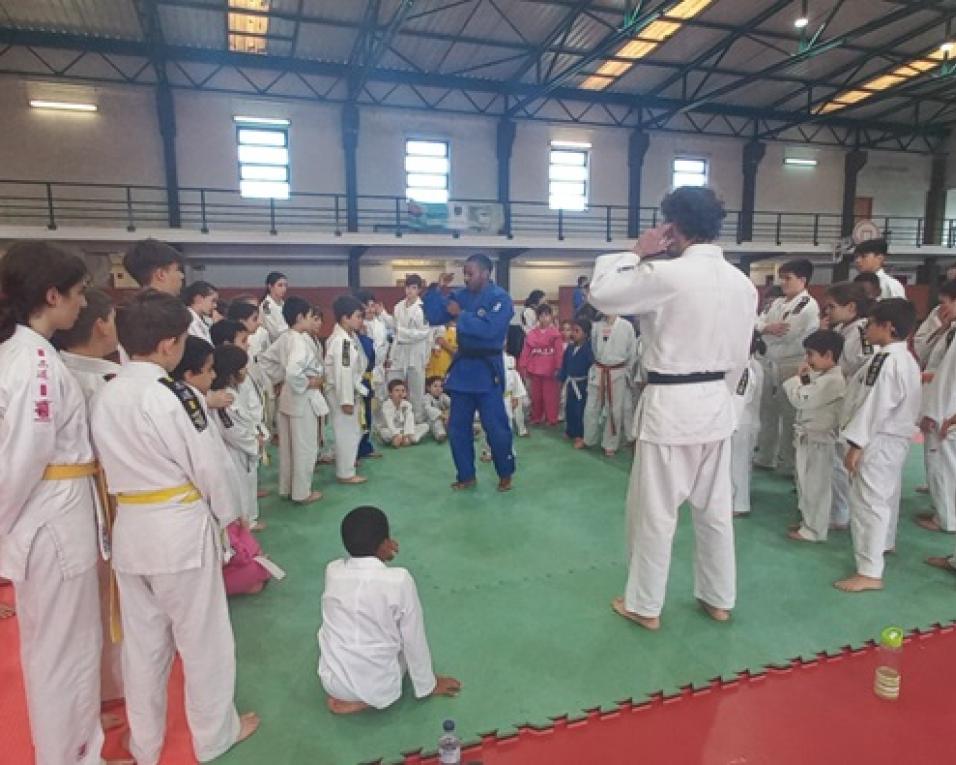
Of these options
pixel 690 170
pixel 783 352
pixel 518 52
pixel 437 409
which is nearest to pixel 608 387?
pixel 783 352

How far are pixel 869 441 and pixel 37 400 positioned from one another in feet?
11.3

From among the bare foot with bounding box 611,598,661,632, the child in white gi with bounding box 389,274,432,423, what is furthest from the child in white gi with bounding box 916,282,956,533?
the child in white gi with bounding box 389,274,432,423

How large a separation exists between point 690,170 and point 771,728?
1707 cm

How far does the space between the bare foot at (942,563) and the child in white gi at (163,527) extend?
11.8 feet

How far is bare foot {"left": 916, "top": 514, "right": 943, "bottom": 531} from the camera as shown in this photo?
3851 mm

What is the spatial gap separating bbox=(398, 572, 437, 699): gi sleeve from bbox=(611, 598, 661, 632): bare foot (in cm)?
101

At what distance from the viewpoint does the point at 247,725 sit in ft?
6.88

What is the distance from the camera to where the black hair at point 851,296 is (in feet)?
13.2

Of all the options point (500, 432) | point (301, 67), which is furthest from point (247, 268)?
point (500, 432)

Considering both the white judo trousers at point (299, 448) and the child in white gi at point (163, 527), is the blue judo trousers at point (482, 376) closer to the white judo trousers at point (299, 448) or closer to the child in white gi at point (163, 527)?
the white judo trousers at point (299, 448)

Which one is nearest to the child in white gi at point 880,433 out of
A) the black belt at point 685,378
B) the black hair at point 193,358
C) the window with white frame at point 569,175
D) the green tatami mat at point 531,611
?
the green tatami mat at point 531,611

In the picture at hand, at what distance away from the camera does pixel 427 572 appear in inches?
129

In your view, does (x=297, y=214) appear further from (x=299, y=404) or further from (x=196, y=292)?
(x=196, y=292)

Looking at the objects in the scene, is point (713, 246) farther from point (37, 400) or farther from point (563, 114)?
point (563, 114)
